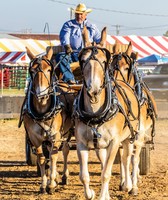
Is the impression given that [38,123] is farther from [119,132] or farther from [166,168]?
[166,168]

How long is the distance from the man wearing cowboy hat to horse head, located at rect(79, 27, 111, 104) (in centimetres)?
252

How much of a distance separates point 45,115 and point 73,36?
6.23 ft

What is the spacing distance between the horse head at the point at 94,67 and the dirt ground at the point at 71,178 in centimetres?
196

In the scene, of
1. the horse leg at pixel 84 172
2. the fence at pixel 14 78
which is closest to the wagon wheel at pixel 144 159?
the horse leg at pixel 84 172

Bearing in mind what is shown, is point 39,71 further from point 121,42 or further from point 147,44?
point 147,44

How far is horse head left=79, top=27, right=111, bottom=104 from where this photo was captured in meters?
7.67

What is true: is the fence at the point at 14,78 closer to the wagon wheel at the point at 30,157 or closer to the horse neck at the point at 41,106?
the wagon wheel at the point at 30,157

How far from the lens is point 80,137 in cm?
823

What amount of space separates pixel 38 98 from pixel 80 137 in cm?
119

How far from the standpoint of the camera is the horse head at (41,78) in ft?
30.1

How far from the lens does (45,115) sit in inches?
373

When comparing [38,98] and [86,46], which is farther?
[38,98]

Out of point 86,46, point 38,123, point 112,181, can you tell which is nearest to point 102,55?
point 86,46

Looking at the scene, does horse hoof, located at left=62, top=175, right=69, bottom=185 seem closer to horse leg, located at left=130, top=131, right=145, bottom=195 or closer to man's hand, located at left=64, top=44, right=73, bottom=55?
horse leg, located at left=130, top=131, right=145, bottom=195
